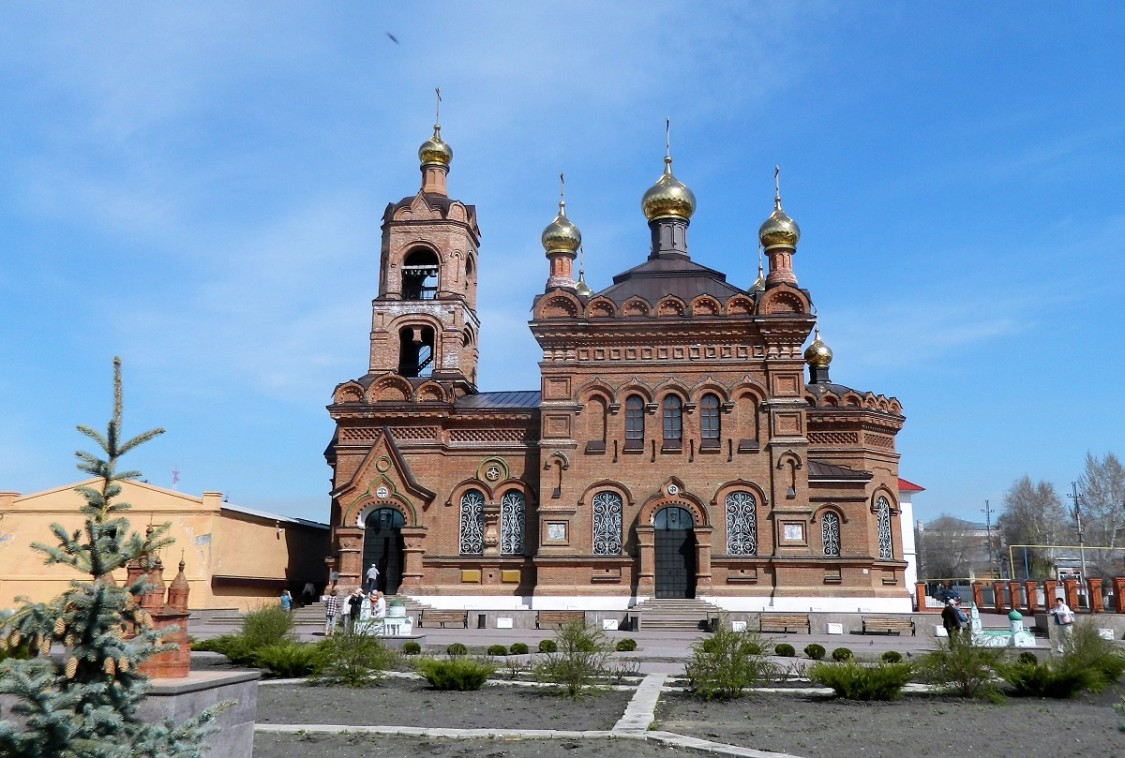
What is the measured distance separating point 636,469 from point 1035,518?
53.8 meters

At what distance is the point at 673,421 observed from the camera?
26.8m

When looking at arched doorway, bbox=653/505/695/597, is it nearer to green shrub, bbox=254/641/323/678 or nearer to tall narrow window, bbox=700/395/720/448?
tall narrow window, bbox=700/395/720/448

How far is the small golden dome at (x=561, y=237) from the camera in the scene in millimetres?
29812

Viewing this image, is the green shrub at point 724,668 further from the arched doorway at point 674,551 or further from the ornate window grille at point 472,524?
the ornate window grille at point 472,524

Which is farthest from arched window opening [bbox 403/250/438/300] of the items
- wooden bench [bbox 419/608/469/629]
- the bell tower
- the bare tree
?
the bare tree

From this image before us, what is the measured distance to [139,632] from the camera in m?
4.80

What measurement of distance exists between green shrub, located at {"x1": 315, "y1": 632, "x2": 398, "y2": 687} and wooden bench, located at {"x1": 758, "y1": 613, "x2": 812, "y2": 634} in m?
13.1

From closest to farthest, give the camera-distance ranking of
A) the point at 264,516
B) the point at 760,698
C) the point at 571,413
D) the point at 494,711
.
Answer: the point at 494,711 → the point at 760,698 → the point at 571,413 → the point at 264,516

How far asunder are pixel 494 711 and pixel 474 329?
23.3m

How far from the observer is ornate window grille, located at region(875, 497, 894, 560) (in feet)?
93.4

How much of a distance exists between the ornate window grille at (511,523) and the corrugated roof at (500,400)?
Answer: 280 centimetres

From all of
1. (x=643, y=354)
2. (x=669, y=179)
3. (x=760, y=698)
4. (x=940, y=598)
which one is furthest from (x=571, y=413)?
(x=940, y=598)

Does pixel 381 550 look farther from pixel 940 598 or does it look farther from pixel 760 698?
pixel 940 598

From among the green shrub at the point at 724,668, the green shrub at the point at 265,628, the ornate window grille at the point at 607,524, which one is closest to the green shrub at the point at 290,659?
the green shrub at the point at 265,628
